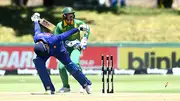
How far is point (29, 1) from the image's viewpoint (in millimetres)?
45438

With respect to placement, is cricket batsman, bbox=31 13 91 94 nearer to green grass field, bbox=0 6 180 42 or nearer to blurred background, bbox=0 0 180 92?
blurred background, bbox=0 0 180 92

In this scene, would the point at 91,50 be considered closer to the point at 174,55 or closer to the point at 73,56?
the point at 174,55

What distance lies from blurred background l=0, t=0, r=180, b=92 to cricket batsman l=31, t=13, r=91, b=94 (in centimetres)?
359

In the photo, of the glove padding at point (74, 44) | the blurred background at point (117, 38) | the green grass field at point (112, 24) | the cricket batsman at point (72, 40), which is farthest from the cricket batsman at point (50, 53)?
the green grass field at point (112, 24)

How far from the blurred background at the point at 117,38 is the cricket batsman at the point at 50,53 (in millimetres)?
3587

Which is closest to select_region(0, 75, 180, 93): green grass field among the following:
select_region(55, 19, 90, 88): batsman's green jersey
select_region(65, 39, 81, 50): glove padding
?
select_region(55, 19, 90, 88): batsman's green jersey

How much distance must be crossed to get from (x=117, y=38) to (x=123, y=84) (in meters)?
12.0

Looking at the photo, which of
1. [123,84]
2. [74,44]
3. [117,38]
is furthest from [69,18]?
[117,38]

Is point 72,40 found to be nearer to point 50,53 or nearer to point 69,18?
Answer: point 69,18

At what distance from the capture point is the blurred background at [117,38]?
86.4 feet

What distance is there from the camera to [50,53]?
1458cm

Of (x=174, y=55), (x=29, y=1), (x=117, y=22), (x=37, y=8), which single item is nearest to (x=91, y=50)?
(x=174, y=55)

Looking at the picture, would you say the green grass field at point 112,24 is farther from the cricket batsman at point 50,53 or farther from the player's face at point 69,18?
the cricket batsman at point 50,53

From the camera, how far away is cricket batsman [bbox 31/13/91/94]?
1447cm
